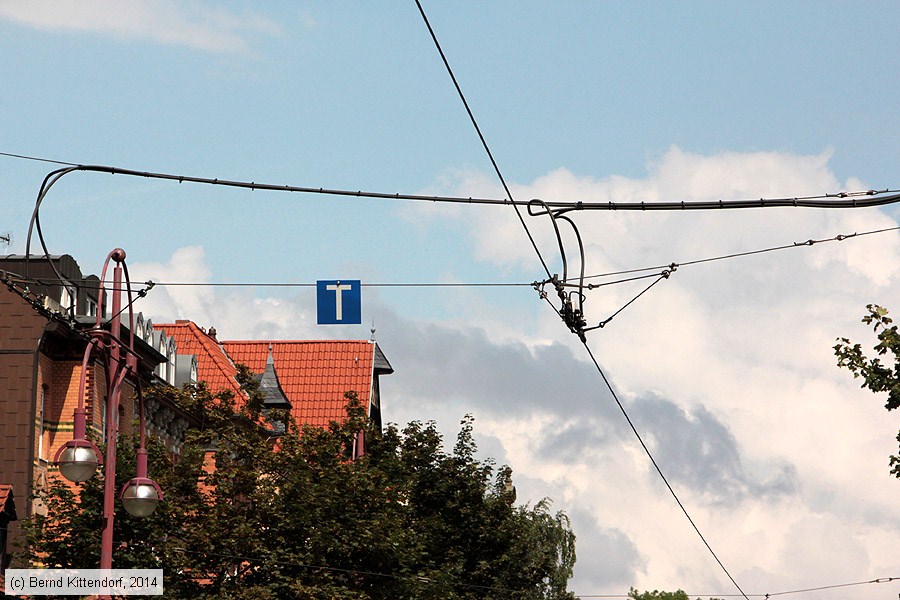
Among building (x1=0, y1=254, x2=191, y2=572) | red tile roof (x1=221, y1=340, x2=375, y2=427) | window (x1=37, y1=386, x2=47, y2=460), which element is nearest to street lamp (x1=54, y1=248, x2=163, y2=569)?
building (x1=0, y1=254, x2=191, y2=572)

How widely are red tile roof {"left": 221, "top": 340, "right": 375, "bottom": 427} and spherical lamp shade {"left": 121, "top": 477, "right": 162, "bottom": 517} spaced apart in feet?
130

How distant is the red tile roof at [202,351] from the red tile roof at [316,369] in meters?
6.39

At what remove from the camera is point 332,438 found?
3188 cm

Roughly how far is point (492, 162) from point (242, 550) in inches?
569

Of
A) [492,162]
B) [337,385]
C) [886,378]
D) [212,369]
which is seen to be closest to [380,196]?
[492,162]

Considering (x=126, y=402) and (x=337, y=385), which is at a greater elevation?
(x=337, y=385)

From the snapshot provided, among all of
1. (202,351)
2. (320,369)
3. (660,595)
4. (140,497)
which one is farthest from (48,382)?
(660,595)

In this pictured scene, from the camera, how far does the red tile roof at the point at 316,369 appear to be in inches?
2359

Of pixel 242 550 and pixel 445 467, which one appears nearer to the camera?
pixel 242 550

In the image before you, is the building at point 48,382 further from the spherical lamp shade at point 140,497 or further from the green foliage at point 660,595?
the green foliage at point 660,595

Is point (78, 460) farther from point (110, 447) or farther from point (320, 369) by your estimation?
point (320, 369)

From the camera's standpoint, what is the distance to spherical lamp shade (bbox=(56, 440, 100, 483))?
17484 millimetres

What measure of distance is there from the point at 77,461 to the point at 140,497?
153 cm

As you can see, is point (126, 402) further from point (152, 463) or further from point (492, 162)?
point (492, 162)
